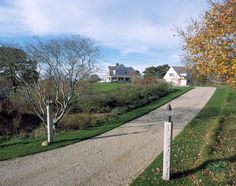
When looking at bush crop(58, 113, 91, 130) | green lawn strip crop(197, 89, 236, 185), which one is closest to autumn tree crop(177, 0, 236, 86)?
green lawn strip crop(197, 89, 236, 185)

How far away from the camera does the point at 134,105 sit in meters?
19.7

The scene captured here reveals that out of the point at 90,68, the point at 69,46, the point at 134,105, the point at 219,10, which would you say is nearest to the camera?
the point at 219,10

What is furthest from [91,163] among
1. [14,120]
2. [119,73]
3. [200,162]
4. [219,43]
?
[119,73]

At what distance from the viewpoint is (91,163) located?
271 inches

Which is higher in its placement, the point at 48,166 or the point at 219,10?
the point at 219,10

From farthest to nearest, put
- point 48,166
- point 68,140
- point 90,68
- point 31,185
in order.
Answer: point 90,68
point 68,140
point 48,166
point 31,185

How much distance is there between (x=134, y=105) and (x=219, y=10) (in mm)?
12476

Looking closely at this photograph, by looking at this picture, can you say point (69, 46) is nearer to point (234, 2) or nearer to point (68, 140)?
point (68, 140)

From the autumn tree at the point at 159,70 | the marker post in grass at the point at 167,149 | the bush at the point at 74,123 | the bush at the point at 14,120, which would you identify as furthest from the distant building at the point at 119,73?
the marker post in grass at the point at 167,149

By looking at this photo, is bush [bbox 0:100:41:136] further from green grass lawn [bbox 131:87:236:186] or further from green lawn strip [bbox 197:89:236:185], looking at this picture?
green lawn strip [bbox 197:89:236:185]

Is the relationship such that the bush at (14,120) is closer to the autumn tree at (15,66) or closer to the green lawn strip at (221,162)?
the autumn tree at (15,66)

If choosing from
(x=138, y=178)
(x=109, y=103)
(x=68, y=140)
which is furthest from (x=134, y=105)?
(x=138, y=178)

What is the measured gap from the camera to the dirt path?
19.1 feet

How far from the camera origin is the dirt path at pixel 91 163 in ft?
19.1
